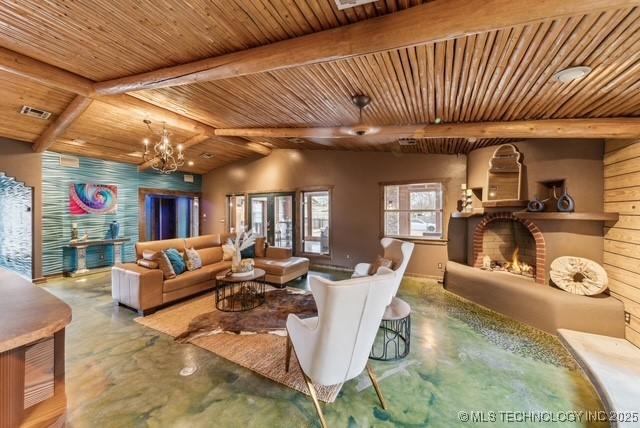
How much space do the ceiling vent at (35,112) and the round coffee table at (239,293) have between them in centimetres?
392

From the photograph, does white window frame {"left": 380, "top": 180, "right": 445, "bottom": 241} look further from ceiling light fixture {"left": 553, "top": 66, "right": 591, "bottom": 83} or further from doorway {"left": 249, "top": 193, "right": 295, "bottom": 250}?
ceiling light fixture {"left": 553, "top": 66, "right": 591, "bottom": 83}

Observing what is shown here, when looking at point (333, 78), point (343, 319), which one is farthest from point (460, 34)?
point (343, 319)

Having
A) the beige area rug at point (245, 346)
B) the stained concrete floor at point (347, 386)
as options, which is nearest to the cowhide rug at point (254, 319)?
the beige area rug at point (245, 346)

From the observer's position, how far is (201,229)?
30.0 ft

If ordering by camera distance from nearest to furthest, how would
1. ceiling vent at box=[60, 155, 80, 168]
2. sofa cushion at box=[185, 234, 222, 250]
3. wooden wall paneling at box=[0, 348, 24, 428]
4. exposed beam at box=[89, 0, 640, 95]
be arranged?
wooden wall paneling at box=[0, 348, 24, 428] < exposed beam at box=[89, 0, 640, 95] < sofa cushion at box=[185, 234, 222, 250] < ceiling vent at box=[60, 155, 80, 168]

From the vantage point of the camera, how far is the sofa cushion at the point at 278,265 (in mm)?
4750

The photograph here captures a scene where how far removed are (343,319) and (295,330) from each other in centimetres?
47

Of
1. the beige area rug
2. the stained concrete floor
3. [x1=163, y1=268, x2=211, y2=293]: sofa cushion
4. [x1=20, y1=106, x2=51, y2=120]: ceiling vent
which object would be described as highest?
[x1=20, y1=106, x2=51, y2=120]: ceiling vent

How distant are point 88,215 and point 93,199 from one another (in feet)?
1.30

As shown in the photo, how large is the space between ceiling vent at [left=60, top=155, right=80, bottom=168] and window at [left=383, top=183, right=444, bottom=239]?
716 cm

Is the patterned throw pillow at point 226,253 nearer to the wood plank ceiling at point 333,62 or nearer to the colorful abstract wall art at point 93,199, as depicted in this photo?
the wood plank ceiling at point 333,62

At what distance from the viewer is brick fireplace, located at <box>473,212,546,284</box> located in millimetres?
4188

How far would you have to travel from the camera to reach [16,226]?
18.6 feet

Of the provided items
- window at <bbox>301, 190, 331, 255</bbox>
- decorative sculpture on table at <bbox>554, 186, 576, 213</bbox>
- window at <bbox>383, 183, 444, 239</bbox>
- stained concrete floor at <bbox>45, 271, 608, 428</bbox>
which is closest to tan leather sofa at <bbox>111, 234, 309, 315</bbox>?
stained concrete floor at <bbox>45, 271, 608, 428</bbox>
